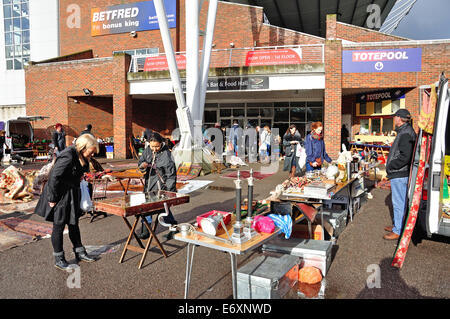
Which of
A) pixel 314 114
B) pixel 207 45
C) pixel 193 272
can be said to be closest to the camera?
pixel 193 272

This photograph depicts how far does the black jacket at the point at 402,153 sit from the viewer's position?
5.04 m

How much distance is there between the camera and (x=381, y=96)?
1677cm

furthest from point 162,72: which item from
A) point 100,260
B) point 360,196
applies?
point 100,260

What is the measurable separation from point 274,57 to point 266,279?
14.7 meters

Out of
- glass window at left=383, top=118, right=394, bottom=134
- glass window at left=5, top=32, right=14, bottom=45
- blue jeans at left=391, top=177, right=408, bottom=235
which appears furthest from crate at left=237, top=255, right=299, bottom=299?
glass window at left=5, top=32, right=14, bottom=45

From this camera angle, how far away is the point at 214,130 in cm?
1786

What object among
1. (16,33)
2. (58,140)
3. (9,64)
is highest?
(16,33)

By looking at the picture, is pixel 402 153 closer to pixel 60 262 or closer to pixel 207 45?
pixel 60 262

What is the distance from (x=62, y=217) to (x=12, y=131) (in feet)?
59.9

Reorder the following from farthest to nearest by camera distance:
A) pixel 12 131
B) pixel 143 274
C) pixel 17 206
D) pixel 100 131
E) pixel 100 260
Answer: pixel 100 131 < pixel 12 131 < pixel 17 206 < pixel 100 260 < pixel 143 274

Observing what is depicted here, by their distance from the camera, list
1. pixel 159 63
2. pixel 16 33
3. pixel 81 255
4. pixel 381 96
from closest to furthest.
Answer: pixel 81 255
pixel 381 96
pixel 159 63
pixel 16 33

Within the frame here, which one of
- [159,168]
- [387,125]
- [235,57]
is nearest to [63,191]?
[159,168]

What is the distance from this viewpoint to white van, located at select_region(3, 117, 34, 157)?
1722 centimetres
